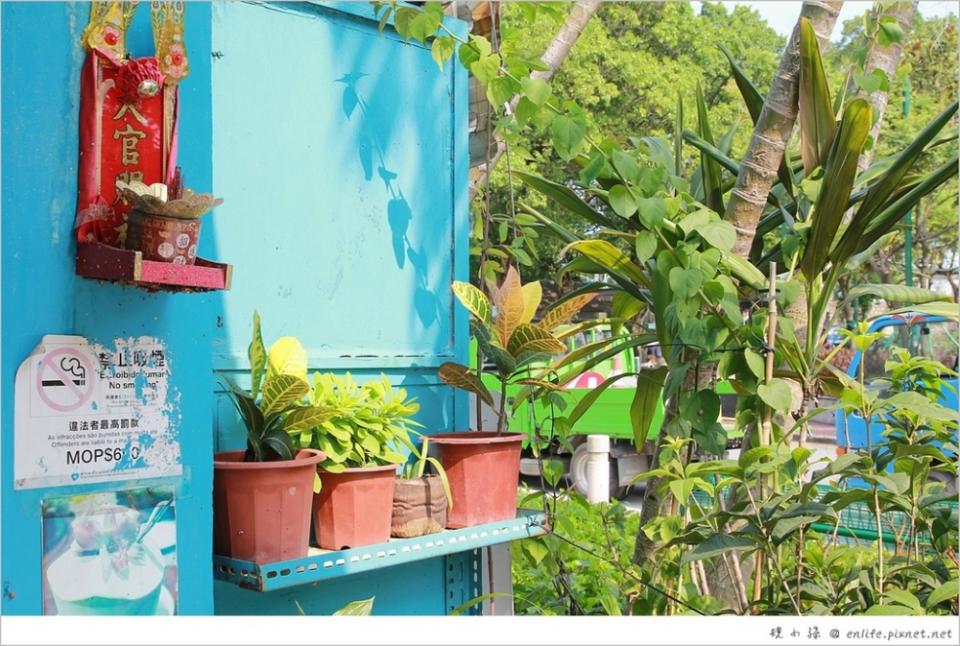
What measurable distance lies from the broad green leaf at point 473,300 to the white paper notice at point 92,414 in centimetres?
87

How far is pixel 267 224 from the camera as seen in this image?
224cm

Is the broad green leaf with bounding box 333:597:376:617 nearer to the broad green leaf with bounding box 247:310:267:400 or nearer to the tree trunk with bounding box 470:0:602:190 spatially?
the broad green leaf with bounding box 247:310:267:400

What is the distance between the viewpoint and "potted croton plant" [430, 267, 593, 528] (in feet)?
7.41

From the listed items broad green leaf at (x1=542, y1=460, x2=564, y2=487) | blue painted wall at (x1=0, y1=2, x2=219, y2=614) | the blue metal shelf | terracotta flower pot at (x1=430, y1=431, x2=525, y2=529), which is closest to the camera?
blue painted wall at (x1=0, y1=2, x2=219, y2=614)

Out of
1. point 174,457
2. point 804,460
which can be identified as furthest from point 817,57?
point 174,457

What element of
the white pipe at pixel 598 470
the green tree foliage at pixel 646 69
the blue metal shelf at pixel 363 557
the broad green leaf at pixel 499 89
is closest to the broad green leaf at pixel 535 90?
the broad green leaf at pixel 499 89

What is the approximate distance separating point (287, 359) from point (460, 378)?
1.79 ft

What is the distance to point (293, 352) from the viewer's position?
2.01 meters

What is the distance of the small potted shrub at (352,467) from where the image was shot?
2010 mm

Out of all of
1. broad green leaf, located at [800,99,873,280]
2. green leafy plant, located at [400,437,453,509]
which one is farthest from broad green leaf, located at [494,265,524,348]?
broad green leaf, located at [800,99,873,280]

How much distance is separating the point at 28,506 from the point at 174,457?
0.86ft

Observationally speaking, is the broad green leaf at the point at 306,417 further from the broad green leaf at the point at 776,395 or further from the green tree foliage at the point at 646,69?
the green tree foliage at the point at 646,69

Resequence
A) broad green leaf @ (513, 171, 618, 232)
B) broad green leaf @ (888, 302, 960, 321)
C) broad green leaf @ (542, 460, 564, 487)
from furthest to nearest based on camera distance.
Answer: broad green leaf @ (513, 171, 618, 232)
broad green leaf @ (542, 460, 564, 487)
broad green leaf @ (888, 302, 960, 321)

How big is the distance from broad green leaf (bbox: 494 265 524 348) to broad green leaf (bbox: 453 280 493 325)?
30 millimetres
